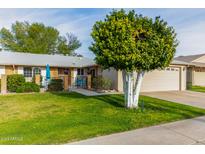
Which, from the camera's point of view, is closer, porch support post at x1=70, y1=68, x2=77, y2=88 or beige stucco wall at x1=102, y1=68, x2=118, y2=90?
beige stucco wall at x1=102, y1=68, x2=118, y2=90

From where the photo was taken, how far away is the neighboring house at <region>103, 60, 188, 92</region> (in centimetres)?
1709

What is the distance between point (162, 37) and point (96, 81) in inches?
371

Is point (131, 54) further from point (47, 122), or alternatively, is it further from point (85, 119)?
point (47, 122)

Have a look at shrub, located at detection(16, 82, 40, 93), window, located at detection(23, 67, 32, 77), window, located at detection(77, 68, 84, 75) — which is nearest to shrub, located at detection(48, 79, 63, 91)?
shrub, located at detection(16, 82, 40, 93)

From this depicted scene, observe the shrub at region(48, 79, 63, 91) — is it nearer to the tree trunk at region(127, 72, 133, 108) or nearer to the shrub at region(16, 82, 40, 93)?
the shrub at region(16, 82, 40, 93)

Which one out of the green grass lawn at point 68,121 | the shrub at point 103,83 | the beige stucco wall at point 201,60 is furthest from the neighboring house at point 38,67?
the beige stucco wall at point 201,60

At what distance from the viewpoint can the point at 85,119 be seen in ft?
25.7

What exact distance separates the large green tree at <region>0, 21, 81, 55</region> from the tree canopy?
1191 inches

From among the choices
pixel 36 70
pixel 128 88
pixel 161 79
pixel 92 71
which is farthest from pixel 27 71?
pixel 128 88

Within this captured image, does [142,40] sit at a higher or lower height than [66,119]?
higher

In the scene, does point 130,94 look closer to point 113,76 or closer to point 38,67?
point 113,76

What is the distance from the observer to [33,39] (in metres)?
38.3

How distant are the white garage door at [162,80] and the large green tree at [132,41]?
28.3 feet
